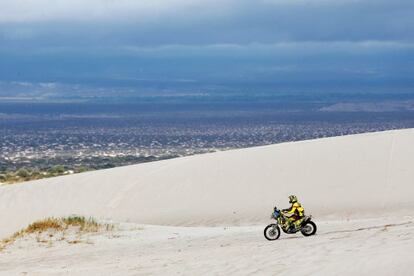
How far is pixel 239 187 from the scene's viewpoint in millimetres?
24469

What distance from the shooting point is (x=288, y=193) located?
77.0ft

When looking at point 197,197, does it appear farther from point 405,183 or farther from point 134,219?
point 405,183

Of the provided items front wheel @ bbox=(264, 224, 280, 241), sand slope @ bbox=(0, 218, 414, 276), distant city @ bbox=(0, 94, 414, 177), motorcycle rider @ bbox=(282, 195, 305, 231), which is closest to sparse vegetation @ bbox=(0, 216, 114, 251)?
sand slope @ bbox=(0, 218, 414, 276)

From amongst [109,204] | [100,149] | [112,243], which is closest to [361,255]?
[112,243]

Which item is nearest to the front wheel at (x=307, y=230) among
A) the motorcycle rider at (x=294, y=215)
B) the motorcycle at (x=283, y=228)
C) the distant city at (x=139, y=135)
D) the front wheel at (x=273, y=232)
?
the motorcycle at (x=283, y=228)

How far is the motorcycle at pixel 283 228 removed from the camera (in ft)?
48.8

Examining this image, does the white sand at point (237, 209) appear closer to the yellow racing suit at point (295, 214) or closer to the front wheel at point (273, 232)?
the front wheel at point (273, 232)

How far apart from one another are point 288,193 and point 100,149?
37.8 metres

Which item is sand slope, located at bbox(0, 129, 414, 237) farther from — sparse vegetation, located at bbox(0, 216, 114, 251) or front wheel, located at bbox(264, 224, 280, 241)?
→ front wheel, located at bbox(264, 224, 280, 241)

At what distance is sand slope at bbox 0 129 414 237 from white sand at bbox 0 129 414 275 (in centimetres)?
3

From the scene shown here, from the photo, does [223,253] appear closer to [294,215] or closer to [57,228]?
[294,215]

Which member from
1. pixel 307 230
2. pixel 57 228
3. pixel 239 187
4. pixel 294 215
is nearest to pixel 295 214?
pixel 294 215

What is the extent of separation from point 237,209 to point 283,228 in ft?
25.9

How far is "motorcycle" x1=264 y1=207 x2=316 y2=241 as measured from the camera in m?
14.9
